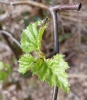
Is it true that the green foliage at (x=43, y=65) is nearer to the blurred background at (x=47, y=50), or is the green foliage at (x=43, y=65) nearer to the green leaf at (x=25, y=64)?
the green leaf at (x=25, y=64)

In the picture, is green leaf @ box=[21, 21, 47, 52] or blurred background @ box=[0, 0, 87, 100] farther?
blurred background @ box=[0, 0, 87, 100]

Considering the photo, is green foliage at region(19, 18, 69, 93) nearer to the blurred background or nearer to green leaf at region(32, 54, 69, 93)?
green leaf at region(32, 54, 69, 93)

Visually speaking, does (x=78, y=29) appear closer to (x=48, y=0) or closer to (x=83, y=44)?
(x=83, y=44)

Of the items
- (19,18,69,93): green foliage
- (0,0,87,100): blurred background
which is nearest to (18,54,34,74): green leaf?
(19,18,69,93): green foliage

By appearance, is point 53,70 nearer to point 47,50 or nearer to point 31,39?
point 31,39

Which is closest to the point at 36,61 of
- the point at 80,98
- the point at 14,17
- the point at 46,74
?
the point at 46,74

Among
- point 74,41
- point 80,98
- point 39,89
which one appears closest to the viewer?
point 80,98

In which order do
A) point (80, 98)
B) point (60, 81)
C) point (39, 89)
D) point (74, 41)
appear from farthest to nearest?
point (74, 41), point (39, 89), point (80, 98), point (60, 81)
